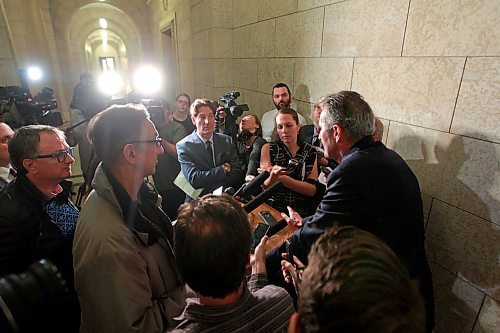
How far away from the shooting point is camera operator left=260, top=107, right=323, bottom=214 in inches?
76.1

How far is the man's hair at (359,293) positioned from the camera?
15.0 inches

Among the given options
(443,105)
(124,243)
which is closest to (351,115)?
(443,105)

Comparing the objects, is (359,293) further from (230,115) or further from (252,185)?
(230,115)

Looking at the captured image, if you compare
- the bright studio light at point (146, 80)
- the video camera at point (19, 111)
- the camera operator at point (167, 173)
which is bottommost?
the camera operator at point (167, 173)

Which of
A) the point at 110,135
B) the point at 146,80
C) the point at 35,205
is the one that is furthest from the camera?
the point at 146,80

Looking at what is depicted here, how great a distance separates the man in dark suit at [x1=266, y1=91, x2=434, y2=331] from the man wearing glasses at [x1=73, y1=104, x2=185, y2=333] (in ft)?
2.19

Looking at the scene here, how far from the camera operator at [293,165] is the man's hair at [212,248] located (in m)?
1.18

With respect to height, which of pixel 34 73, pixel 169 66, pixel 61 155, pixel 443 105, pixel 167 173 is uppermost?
pixel 169 66

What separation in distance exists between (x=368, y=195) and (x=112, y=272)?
3.49 ft

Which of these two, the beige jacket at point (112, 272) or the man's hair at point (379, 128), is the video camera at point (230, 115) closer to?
the man's hair at point (379, 128)

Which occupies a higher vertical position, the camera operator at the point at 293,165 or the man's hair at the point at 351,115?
the man's hair at the point at 351,115

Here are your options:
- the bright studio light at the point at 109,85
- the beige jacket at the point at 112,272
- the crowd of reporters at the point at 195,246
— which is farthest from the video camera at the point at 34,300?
the bright studio light at the point at 109,85

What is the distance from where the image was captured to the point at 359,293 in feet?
1.28

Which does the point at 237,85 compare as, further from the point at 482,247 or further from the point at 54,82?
the point at 54,82
